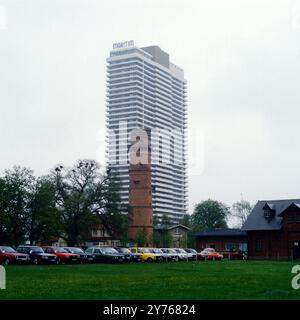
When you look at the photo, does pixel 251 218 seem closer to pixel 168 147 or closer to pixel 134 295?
pixel 168 147

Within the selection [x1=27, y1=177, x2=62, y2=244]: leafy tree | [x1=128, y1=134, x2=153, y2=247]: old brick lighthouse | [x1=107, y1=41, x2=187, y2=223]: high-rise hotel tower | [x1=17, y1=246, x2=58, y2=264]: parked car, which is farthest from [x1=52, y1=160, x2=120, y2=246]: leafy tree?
[x1=107, y1=41, x2=187, y2=223]: high-rise hotel tower

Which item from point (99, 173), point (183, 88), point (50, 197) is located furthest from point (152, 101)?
point (50, 197)

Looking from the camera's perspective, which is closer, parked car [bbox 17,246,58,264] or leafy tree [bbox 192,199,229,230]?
parked car [bbox 17,246,58,264]

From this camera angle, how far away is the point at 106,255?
4775 cm

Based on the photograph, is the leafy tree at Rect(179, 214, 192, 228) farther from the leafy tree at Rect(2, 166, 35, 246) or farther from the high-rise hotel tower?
the leafy tree at Rect(2, 166, 35, 246)

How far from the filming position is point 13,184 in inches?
2325

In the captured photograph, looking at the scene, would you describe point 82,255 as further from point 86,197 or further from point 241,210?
point 241,210

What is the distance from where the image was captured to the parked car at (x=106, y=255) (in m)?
47.7

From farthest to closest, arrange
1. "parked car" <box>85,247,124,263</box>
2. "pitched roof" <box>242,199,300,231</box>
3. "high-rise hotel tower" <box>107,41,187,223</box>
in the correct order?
"high-rise hotel tower" <box>107,41,187,223</box> < "pitched roof" <box>242,199,300,231</box> < "parked car" <box>85,247,124,263</box>

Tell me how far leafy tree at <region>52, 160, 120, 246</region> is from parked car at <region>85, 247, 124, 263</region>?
70.9 feet

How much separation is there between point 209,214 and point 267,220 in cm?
7238

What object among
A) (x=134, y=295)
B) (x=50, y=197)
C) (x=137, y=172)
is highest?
(x=137, y=172)

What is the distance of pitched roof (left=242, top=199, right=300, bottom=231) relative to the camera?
64.3 meters
